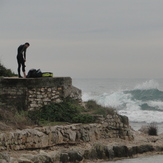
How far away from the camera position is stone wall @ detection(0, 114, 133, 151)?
18767 mm

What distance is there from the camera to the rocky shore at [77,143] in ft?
61.0

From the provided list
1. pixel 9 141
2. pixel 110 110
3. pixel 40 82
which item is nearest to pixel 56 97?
pixel 40 82

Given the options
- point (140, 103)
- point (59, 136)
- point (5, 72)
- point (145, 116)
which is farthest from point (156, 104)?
point (59, 136)

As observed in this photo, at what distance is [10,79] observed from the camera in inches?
862

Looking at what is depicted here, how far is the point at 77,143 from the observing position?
20703mm

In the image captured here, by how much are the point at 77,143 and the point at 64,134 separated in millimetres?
677

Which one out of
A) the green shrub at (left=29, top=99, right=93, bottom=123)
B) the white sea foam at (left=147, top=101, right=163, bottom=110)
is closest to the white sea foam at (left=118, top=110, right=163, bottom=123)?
the white sea foam at (left=147, top=101, right=163, bottom=110)

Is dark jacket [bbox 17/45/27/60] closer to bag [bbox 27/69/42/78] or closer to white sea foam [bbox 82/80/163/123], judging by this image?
bag [bbox 27/69/42/78]

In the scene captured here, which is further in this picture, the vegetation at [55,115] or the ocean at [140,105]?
the ocean at [140,105]

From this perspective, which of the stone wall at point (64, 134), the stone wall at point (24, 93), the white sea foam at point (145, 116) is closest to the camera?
the stone wall at point (64, 134)

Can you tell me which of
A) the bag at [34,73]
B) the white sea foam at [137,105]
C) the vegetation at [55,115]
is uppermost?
the bag at [34,73]

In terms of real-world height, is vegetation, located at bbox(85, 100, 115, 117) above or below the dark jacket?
below

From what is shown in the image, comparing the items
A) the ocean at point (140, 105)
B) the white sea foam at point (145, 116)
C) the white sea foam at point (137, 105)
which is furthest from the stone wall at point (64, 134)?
the white sea foam at point (145, 116)

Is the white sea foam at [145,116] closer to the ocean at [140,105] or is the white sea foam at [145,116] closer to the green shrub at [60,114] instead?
the ocean at [140,105]
